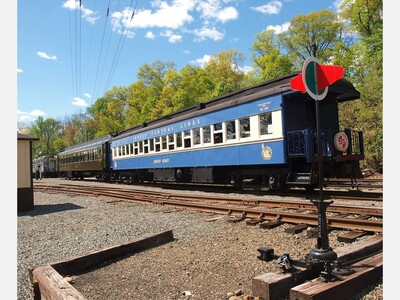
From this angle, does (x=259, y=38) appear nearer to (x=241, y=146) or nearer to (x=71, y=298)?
(x=241, y=146)

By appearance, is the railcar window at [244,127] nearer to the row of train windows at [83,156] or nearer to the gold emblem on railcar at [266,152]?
the gold emblem on railcar at [266,152]

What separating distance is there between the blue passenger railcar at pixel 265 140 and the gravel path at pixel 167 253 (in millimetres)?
3541

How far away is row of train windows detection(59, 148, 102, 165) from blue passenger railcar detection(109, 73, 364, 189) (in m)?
13.5

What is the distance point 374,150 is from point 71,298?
69.3ft

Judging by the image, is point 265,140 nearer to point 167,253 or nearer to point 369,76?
point 167,253

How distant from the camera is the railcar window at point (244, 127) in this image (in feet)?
38.6

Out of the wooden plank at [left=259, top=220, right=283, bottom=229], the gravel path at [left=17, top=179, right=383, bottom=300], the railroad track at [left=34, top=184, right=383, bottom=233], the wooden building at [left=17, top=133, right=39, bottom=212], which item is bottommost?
the gravel path at [left=17, top=179, right=383, bottom=300]

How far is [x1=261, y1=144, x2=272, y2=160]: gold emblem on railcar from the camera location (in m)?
10.9

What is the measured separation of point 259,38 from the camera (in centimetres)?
4738

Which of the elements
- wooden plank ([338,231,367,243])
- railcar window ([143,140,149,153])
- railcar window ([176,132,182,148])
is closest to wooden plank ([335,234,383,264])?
wooden plank ([338,231,367,243])

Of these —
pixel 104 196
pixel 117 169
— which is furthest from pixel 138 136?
pixel 104 196

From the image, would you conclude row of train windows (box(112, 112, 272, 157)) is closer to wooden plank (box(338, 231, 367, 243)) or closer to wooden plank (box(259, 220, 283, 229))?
wooden plank (box(259, 220, 283, 229))

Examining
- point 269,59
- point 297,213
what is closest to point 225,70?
point 269,59

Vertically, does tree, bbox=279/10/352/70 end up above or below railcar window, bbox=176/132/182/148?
above
